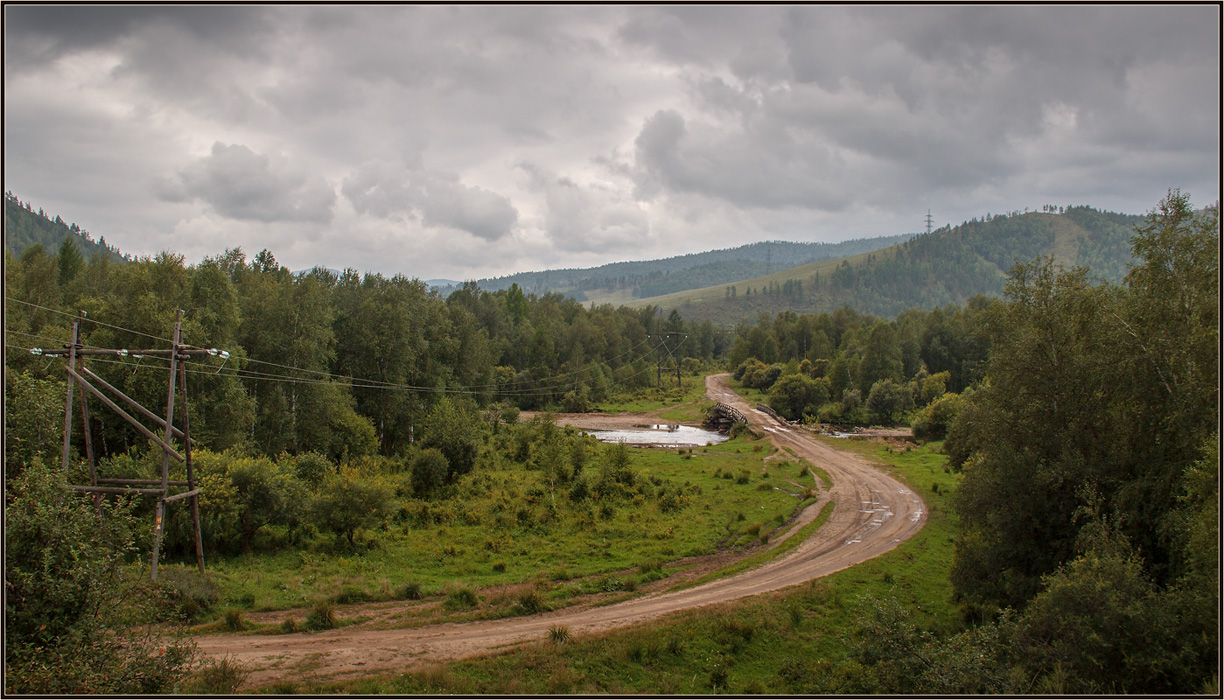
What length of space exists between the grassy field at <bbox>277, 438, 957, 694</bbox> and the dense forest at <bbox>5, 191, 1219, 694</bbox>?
90 cm

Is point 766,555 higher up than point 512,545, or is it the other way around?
point 512,545

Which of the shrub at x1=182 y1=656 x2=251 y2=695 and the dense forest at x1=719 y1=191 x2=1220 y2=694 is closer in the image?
the dense forest at x1=719 y1=191 x2=1220 y2=694

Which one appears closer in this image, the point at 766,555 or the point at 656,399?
the point at 766,555

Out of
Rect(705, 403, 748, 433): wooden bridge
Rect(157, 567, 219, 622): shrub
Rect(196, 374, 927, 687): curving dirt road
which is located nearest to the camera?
Rect(196, 374, 927, 687): curving dirt road

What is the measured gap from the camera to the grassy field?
18.6m

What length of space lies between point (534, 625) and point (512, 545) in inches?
394

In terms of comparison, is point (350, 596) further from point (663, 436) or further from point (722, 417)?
point (722, 417)

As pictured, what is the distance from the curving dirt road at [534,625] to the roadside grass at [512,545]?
1754 millimetres

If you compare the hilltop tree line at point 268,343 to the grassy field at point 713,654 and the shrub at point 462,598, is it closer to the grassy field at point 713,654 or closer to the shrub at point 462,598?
the shrub at point 462,598

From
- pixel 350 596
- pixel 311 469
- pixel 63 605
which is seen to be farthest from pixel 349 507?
pixel 63 605

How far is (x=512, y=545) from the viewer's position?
3288 centimetres

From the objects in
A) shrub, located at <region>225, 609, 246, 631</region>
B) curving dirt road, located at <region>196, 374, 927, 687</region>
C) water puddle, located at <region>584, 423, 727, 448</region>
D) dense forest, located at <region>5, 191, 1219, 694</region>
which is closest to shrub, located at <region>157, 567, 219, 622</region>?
dense forest, located at <region>5, 191, 1219, 694</region>

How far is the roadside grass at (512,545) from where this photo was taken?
2561 cm

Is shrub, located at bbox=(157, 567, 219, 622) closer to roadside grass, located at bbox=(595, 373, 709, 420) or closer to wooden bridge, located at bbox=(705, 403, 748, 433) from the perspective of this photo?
wooden bridge, located at bbox=(705, 403, 748, 433)
